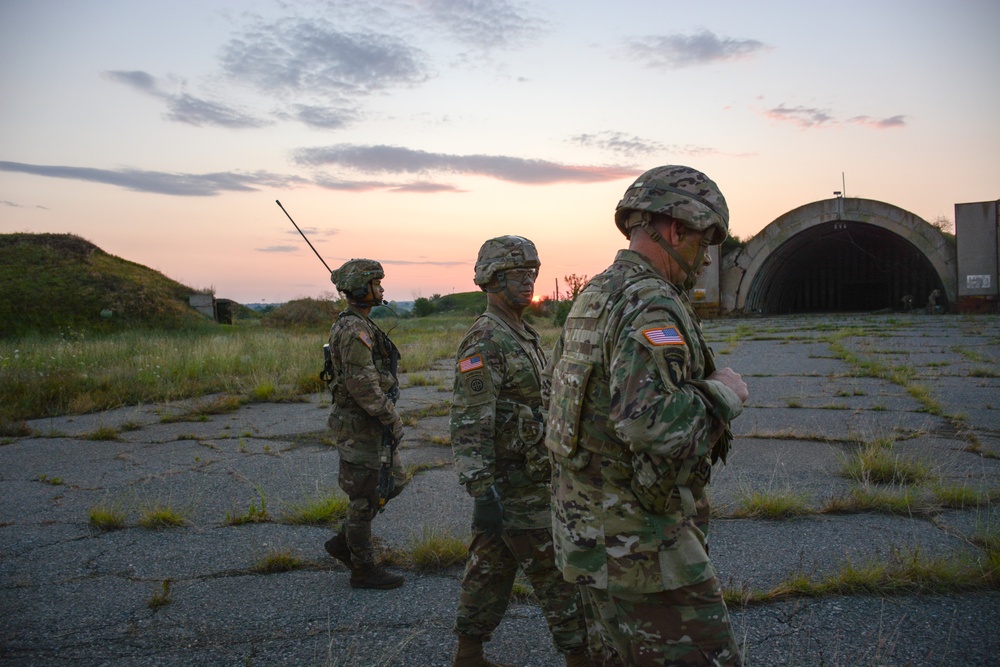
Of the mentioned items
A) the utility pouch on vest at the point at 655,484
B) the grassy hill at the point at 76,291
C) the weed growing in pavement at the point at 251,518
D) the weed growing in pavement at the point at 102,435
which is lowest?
the weed growing in pavement at the point at 251,518

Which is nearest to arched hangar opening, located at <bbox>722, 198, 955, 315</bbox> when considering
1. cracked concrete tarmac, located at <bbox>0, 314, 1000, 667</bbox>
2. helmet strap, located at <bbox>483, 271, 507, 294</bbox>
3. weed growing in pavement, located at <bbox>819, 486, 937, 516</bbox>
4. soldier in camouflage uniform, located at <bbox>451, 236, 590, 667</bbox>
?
cracked concrete tarmac, located at <bbox>0, 314, 1000, 667</bbox>

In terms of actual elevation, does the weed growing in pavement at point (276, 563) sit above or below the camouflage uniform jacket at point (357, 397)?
below

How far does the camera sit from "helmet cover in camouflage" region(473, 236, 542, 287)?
3402 mm

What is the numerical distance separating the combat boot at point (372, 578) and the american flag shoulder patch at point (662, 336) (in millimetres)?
2823

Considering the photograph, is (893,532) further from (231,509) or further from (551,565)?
(231,509)

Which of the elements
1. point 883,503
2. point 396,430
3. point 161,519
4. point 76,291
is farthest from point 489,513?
point 76,291

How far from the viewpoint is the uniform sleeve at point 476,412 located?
9.94 ft

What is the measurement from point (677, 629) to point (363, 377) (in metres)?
2.74

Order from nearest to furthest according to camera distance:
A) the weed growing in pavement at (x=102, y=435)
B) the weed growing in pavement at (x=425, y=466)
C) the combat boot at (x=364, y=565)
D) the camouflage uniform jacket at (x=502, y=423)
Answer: the camouflage uniform jacket at (x=502, y=423) < the combat boot at (x=364, y=565) < the weed growing in pavement at (x=425, y=466) < the weed growing in pavement at (x=102, y=435)

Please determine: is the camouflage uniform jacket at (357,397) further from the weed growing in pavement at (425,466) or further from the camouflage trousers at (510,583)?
the weed growing in pavement at (425,466)

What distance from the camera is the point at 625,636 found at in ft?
6.68

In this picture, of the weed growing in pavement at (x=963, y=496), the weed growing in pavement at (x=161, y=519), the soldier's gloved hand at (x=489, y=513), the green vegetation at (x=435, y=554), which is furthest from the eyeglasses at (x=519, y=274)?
the weed growing in pavement at (x=963, y=496)

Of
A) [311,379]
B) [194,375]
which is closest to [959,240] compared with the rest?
[311,379]

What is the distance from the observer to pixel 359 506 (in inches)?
164
